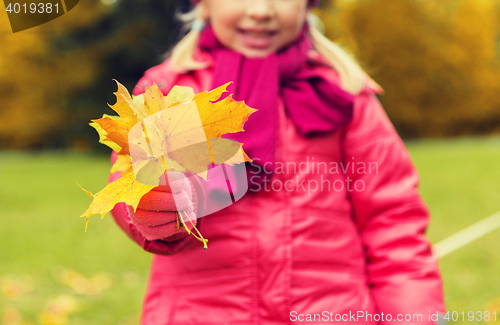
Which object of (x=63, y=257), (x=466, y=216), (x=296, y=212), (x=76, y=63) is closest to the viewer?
(x=296, y=212)

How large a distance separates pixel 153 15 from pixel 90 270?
8.06m

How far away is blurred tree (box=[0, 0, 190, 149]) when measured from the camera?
1085 cm

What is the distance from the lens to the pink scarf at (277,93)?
47.1 inches

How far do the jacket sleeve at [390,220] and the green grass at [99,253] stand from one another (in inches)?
65.2

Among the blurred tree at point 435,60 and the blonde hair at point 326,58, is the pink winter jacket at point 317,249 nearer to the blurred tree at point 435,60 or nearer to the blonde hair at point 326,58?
the blonde hair at point 326,58

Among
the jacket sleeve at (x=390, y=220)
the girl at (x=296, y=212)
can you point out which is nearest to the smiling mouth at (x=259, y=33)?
the girl at (x=296, y=212)

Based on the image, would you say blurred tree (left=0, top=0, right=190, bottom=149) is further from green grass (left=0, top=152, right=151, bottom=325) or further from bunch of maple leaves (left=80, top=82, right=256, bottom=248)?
bunch of maple leaves (left=80, top=82, right=256, bottom=248)

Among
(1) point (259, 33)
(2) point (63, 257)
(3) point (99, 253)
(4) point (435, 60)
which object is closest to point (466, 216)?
(3) point (99, 253)

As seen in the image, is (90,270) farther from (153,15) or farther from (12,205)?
(153,15)

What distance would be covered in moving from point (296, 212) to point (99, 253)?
9.58ft

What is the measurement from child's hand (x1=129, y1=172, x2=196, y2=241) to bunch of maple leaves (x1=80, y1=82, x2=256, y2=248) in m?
0.03

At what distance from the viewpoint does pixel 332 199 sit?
A: 1.27 metres

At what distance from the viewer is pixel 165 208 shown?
0.84 metres

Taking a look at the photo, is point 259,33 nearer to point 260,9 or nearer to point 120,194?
point 260,9
